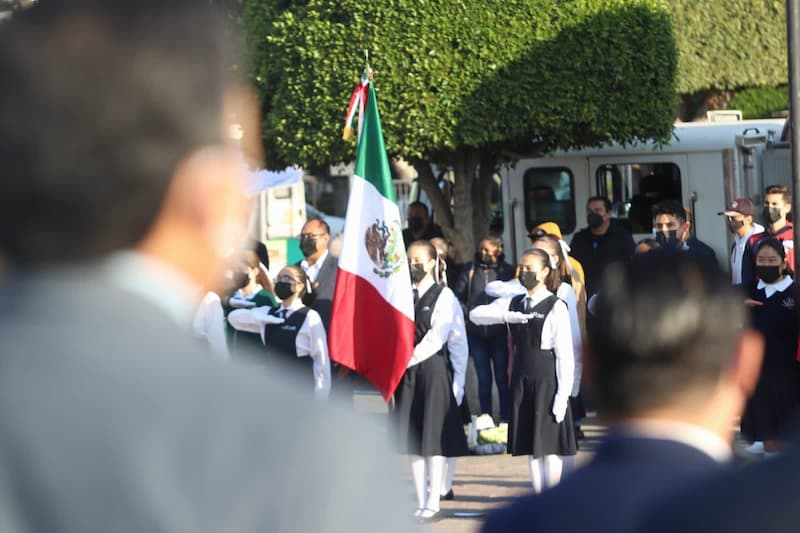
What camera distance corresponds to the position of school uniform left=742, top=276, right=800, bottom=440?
970 cm

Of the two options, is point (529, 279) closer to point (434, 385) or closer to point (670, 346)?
point (434, 385)

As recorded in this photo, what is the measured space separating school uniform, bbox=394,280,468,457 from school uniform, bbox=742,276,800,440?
2.36 meters

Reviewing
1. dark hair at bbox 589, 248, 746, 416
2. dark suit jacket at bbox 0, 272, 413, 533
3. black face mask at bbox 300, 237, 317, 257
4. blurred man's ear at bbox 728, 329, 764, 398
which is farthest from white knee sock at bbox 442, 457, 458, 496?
dark suit jacket at bbox 0, 272, 413, 533

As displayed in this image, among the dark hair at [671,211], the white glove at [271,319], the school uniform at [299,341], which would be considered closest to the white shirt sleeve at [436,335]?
the school uniform at [299,341]

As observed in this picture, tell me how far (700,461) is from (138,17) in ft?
4.66

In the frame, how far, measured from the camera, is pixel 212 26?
1.28 meters

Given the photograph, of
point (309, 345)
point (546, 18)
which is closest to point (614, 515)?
point (309, 345)

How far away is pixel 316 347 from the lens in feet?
30.6

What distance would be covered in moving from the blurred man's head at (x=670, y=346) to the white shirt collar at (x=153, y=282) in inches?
53.0

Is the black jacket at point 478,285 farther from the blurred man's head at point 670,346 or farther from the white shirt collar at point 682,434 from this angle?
the white shirt collar at point 682,434

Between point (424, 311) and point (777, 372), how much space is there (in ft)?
8.93

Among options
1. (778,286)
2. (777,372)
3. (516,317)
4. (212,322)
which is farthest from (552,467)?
(212,322)

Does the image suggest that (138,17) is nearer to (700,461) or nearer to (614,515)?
(614,515)

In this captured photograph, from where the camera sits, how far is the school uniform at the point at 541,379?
27.2 feet
